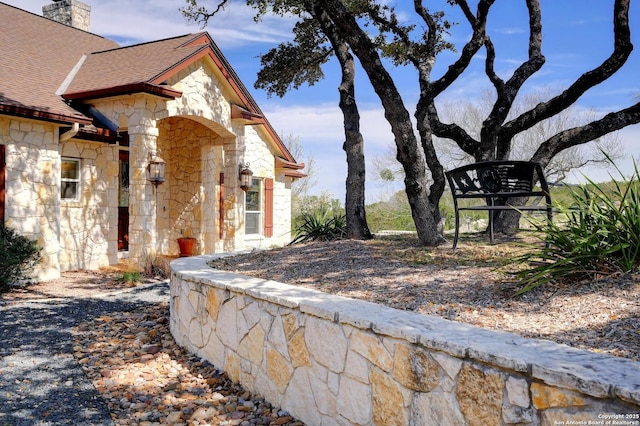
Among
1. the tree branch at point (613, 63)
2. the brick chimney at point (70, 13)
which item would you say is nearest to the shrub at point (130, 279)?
the tree branch at point (613, 63)

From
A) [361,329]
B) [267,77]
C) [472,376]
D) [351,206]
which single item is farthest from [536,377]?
[267,77]

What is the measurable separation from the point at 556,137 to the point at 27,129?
8.88 meters

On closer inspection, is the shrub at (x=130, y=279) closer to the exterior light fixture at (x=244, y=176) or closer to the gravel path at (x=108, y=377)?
the gravel path at (x=108, y=377)

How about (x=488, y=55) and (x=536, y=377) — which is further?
(x=488, y=55)

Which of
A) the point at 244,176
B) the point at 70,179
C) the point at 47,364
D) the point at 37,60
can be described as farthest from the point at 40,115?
the point at 47,364

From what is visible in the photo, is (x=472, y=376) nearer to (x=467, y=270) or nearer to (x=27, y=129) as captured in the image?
(x=467, y=270)

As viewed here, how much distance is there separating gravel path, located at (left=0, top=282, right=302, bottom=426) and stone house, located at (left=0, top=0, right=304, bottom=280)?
3.32 meters

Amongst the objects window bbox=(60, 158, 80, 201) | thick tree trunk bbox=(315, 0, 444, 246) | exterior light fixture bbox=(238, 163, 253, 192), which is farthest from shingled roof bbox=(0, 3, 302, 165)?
thick tree trunk bbox=(315, 0, 444, 246)

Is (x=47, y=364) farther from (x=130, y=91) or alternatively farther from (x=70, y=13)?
(x=70, y=13)

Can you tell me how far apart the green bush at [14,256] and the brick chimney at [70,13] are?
324 inches

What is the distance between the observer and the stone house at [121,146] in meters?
9.11

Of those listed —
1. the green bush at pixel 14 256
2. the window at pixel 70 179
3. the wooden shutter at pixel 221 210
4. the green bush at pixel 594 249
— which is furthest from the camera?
the wooden shutter at pixel 221 210

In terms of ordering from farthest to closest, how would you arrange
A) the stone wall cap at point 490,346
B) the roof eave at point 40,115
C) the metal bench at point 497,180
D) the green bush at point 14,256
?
the roof eave at point 40,115 → the green bush at point 14,256 → the metal bench at point 497,180 → the stone wall cap at point 490,346

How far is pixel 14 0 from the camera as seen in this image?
13484 mm
